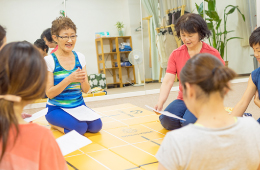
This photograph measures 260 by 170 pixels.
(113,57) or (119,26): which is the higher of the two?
(119,26)

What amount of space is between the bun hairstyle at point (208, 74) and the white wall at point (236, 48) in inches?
205

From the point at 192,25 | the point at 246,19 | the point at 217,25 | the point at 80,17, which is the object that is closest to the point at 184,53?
the point at 192,25

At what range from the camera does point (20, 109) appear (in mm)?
880

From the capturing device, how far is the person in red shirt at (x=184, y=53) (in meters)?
2.08

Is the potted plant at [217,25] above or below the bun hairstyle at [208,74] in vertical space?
above

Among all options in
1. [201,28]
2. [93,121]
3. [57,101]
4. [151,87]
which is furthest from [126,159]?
[151,87]

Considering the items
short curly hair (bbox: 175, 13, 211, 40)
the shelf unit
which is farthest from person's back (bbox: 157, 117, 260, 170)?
the shelf unit

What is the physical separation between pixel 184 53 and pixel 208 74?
4.74 ft

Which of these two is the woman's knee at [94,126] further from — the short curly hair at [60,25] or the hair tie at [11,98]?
the hair tie at [11,98]

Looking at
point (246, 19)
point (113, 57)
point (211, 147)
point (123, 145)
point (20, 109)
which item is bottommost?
point (123, 145)

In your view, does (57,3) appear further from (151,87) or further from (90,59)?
(151,87)

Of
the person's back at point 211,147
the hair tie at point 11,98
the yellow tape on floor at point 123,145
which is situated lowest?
the yellow tape on floor at point 123,145

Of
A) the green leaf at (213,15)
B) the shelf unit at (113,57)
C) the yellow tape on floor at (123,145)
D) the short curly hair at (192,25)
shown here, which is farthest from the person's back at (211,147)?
the green leaf at (213,15)

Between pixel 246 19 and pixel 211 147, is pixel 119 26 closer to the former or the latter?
pixel 246 19
